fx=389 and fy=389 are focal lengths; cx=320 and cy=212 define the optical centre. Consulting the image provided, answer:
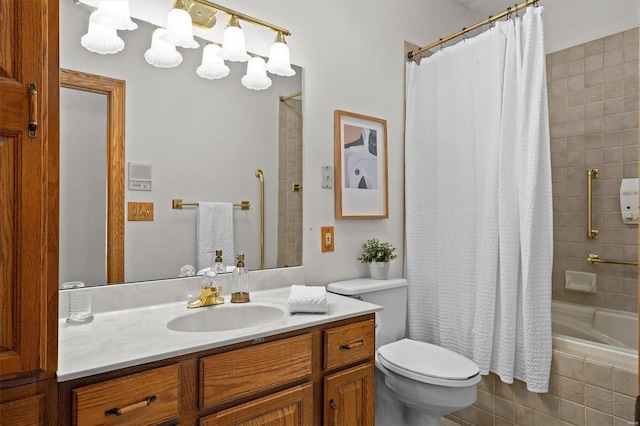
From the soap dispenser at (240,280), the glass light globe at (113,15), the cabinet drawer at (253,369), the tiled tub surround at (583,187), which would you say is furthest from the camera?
the tiled tub surround at (583,187)

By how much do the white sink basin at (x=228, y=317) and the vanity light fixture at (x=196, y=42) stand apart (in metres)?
0.98

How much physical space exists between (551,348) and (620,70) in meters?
1.86

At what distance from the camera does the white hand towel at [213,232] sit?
1.65m

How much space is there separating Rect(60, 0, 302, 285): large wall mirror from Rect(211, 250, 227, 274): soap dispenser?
0.10m

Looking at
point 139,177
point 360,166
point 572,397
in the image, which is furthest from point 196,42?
point 572,397

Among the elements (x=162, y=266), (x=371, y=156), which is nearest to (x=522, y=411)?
(x=371, y=156)

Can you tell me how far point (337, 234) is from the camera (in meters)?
2.12

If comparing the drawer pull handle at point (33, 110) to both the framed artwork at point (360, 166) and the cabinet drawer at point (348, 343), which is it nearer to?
the cabinet drawer at point (348, 343)

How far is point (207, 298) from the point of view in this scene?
150 cm

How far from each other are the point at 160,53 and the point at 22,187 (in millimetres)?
905

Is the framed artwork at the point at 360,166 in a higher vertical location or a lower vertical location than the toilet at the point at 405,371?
higher

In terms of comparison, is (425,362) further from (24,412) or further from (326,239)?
(24,412)

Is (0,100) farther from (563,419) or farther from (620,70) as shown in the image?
(620,70)

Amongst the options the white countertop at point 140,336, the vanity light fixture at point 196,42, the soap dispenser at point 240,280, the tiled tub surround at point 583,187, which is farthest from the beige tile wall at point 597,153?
the soap dispenser at point 240,280
